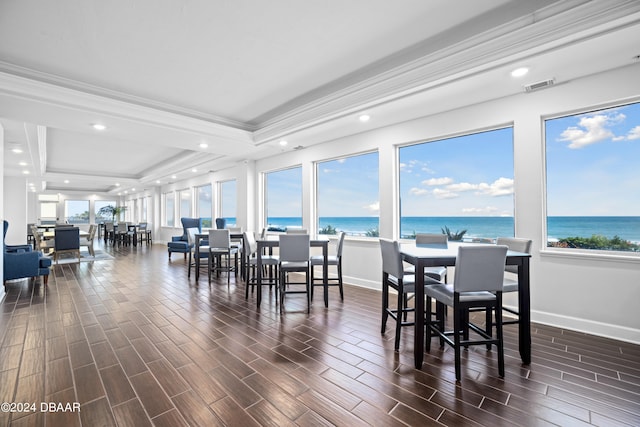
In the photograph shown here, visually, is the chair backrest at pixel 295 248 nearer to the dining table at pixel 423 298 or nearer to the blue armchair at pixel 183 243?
the dining table at pixel 423 298

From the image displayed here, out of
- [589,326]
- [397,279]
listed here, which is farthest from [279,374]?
[589,326]

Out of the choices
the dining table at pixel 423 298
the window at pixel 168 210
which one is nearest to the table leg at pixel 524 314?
the dining table at pixel 423 298

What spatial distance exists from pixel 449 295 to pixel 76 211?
71.7ft

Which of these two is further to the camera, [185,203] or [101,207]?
[101,207]

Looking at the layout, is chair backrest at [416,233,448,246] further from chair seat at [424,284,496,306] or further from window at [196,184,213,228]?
window at [196,184,213,228]

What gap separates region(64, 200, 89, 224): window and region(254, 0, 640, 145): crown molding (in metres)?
19.8

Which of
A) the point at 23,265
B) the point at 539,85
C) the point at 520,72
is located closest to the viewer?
the point at 520,72

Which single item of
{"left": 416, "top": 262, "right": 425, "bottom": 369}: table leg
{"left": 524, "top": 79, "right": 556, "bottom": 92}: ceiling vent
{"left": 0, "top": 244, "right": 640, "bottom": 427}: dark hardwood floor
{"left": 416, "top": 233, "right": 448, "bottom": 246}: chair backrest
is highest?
{"left": 524, "top": 79, "right": 556, "bottom": 92}: ceiling vent

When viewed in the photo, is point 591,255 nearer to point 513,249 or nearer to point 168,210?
point 513,249

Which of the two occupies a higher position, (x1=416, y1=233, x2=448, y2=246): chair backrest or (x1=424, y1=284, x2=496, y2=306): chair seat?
(x1=416, y1=233, x2=448, y2=246): chair backrest

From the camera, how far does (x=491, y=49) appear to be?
7.75 ft

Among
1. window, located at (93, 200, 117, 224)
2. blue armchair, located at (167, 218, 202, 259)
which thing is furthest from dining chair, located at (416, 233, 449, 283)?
window, located at (93, 200, 117, 224)

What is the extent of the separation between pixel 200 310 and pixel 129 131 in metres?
3.08

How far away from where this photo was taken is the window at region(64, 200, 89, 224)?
16.8 meters
